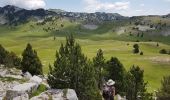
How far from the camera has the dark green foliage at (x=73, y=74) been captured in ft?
160

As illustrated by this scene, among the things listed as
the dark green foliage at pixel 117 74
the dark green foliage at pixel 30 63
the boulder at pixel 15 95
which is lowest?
the dark green foliage at pixel 117 74

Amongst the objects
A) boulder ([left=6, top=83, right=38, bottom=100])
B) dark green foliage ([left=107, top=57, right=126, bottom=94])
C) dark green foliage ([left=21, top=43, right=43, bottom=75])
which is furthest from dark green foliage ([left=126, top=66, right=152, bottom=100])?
boulder ([left=6, top=83, right=38, bottom=100])

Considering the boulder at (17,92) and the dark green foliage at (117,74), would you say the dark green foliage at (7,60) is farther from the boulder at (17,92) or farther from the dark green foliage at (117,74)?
the boulder at (17,92)

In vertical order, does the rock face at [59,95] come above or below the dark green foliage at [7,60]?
above

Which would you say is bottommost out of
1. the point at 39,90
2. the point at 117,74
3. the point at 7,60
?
the point at 117,74

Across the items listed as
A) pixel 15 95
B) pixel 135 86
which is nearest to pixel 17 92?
pixel 15 95

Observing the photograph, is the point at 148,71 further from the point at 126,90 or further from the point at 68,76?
the point at 68,76

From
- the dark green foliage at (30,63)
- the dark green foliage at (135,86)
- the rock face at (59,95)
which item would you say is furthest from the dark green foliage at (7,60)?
the rock face at (59,95)

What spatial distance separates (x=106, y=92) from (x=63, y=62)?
75.1 ft

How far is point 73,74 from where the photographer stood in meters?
50.3

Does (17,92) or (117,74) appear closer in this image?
(17,92)

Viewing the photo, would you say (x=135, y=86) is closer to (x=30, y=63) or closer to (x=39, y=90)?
(x=30, y=63)

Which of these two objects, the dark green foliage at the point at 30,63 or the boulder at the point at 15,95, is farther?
the dark green foliage at the point at 30,63

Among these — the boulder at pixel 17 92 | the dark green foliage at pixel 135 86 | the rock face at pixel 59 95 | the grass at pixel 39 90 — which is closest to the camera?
the rock face at pixel 59 95
